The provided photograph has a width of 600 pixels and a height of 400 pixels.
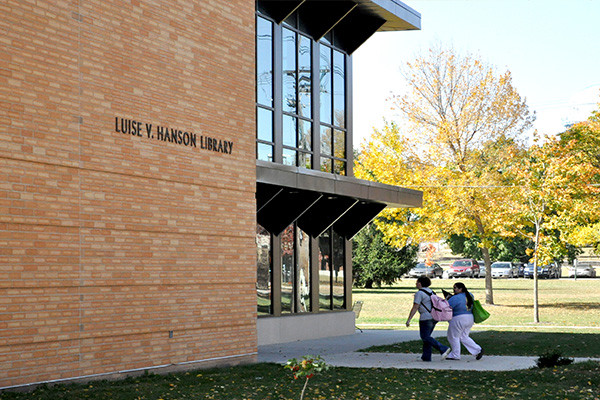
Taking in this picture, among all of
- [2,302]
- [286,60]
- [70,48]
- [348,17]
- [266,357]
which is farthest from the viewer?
[348,17]

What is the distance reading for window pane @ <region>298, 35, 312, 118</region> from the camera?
2017 cm

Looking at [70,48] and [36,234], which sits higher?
[70,48]

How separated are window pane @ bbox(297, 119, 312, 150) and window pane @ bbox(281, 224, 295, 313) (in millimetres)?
2097

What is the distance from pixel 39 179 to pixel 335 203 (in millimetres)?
11187

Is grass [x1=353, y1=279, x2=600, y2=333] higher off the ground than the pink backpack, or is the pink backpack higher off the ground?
the pink backpack

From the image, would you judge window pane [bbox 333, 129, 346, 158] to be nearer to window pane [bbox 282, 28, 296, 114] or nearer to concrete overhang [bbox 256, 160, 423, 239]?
concrete overhang [bbox 256, 160, 423, 239]

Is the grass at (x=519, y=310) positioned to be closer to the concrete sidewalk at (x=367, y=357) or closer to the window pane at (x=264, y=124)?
the concrete sidewalk at (x=367, y=357)

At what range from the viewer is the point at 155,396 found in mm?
10047

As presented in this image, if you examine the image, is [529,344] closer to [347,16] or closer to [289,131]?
[289,131]

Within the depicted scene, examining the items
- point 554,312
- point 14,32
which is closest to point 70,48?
point 14,32

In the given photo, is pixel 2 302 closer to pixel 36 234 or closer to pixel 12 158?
pixel 36 234

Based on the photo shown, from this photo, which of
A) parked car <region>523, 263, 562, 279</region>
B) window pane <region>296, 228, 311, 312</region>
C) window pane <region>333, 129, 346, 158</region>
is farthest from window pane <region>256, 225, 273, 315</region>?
parked car <region>523, 263, 562, 279</region>

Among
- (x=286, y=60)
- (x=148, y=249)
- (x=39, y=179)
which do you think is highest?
(x=286, y=60)

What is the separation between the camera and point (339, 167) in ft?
71.6
